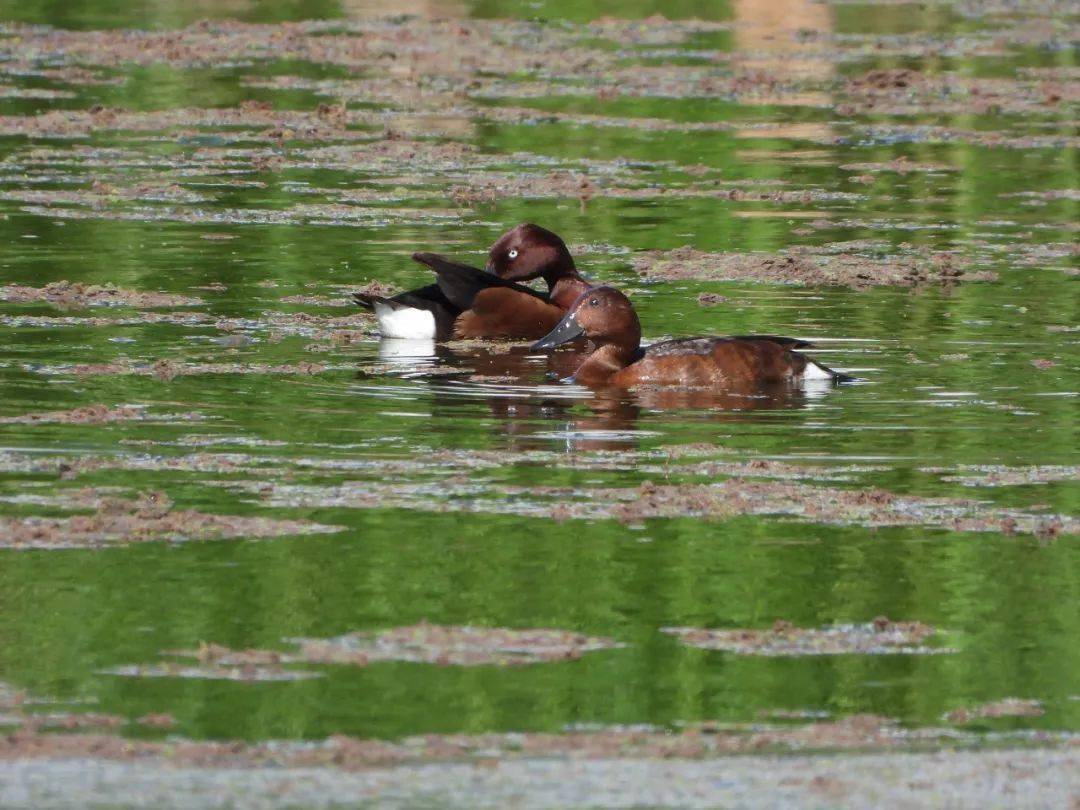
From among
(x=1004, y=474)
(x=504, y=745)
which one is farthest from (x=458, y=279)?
(x=504, y=745)

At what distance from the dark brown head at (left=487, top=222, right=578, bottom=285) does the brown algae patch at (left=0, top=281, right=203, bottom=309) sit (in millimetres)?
1735

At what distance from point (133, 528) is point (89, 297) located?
5.37 metres

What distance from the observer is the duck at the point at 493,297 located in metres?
12.3

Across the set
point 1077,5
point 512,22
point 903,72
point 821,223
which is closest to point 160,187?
point 821,223

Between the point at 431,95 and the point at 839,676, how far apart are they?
15249mm

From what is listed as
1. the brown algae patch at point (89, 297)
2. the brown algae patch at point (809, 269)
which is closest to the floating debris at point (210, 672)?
the brown algae patch at point (89, 297)

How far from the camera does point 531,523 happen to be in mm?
7688

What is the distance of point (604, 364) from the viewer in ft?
35.8

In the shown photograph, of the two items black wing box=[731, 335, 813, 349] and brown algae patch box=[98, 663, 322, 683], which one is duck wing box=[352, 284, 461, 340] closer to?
black wing box=[731, 335, 813, 349]

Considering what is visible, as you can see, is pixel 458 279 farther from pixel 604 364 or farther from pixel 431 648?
pixel 431 648

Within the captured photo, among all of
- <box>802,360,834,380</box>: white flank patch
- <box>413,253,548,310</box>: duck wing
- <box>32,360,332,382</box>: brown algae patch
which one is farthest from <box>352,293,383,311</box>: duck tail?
<box>802,360,834,380</box>: white flank patch

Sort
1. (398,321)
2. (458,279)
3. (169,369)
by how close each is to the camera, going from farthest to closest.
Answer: (458,279), (398,321), (169,369)

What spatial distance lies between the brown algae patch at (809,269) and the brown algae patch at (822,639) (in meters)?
6.95

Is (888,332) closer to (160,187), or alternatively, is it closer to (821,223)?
(821,223)
